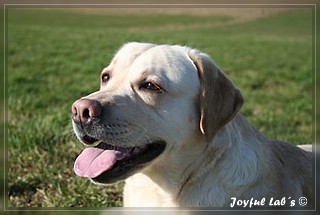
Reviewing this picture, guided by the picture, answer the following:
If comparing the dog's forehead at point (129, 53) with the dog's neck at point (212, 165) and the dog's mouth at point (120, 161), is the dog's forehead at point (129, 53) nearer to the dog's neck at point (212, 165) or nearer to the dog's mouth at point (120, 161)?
the dog's mouth at point (120, 161)

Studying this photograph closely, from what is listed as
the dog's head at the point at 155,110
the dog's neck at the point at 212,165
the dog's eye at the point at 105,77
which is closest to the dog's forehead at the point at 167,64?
the dog's head at the point at 155,110

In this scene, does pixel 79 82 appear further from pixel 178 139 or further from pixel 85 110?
pixel 85 110

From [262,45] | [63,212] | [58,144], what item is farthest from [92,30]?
[63,212]

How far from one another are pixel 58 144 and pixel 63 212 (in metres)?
1.67

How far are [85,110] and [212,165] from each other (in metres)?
0.93

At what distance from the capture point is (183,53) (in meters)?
3.60

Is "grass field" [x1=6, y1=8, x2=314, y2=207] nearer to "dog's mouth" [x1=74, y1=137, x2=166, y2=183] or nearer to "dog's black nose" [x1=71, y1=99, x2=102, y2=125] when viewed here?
"dog's mouth" [x1=74, y1=137, x2=166, y2=183]

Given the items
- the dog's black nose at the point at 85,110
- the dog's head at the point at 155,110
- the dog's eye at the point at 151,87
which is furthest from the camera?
the dog's eye at the point at 151,87

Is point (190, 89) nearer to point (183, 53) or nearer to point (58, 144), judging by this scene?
point (183, 53)

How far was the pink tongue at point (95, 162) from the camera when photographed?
341cm

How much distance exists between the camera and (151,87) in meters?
3.41

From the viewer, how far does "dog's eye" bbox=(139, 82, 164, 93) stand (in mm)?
3396

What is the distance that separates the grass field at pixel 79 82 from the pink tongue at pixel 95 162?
1.02 m

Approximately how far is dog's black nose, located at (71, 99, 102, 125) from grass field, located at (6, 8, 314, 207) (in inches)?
49.9
